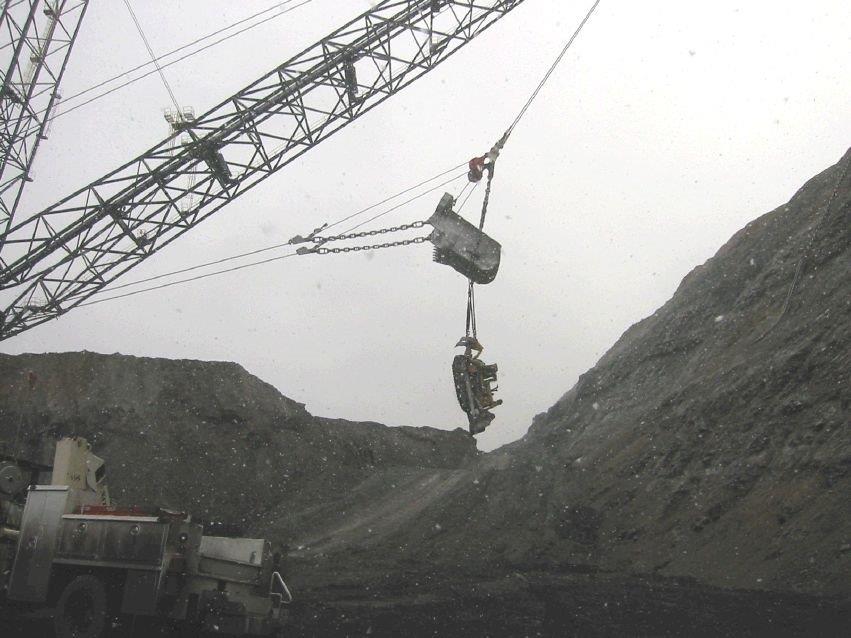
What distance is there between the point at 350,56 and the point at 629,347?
12785 mm

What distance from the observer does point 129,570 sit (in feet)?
21.9

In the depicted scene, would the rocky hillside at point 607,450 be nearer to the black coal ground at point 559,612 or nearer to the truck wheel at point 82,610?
the black coal ground at point 559,612

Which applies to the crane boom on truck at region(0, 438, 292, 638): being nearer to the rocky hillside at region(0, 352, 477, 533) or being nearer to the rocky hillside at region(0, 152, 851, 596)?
the rocky hillside at region(0, 152, 851, 596)

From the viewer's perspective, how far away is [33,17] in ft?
54.6

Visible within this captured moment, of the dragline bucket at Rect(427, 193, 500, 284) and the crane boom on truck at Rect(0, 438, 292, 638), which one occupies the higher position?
the dragline bucket at Rect(427, 193, 500, 284)

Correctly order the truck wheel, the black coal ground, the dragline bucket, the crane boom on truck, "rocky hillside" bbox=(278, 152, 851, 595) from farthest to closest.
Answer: the dragline bucket → "rocky hillside" bbox=(278, 152, 851, 595) → the black coal ground → the truck wheel → the crane boom on truck

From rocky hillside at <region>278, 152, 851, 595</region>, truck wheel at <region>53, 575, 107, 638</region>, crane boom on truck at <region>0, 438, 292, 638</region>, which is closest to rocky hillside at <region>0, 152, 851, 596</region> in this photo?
rocky hillside at <region>278, 152, 851, 595</region>

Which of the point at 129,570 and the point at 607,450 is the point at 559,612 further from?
the point at 607,450

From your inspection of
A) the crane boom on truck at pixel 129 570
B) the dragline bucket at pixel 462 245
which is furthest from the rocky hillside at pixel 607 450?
the crane boom on truck at pixel 129 570

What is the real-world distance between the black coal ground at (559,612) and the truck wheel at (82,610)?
27 cm

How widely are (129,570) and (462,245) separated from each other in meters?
8.01

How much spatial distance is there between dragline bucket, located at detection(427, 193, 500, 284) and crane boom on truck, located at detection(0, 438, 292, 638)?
6828 millimetres

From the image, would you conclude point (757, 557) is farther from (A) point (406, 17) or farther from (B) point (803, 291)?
(A) point (406, 17)

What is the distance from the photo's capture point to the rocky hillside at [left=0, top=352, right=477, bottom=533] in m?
22.2
